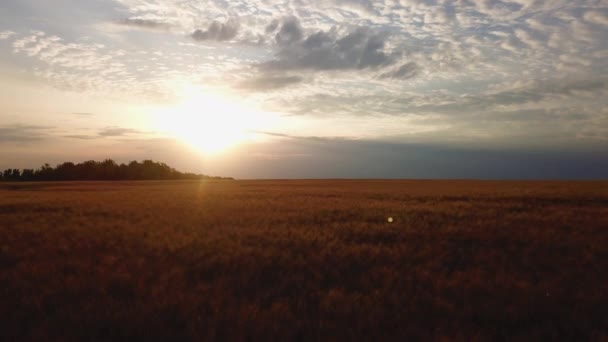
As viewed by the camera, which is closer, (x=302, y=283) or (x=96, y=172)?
(x=302, y=283)

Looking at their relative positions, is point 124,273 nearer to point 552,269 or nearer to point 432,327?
point 432,327

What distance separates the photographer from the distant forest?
72375 mm

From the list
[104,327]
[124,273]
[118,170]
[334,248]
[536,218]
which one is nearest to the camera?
[104,327]

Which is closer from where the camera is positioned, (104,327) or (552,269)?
(104,327)

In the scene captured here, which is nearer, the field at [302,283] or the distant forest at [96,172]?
the field at [302,283]

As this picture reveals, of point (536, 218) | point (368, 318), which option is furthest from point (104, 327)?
point (536, 218)

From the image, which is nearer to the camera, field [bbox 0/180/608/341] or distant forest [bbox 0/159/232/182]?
field [bbox 0/180/608/341]

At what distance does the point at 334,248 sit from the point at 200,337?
16.1ft

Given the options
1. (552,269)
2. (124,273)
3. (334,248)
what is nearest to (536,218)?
(552,269)

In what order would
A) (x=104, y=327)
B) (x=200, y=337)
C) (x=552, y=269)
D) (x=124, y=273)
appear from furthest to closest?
(x=552, y=269), (x=124, y=273), (x=104, y=327), (x=200, y=337)

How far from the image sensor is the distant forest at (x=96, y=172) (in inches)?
2849

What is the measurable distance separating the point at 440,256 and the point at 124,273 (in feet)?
19.0

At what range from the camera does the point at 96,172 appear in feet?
257

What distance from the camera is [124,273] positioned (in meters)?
6.39
